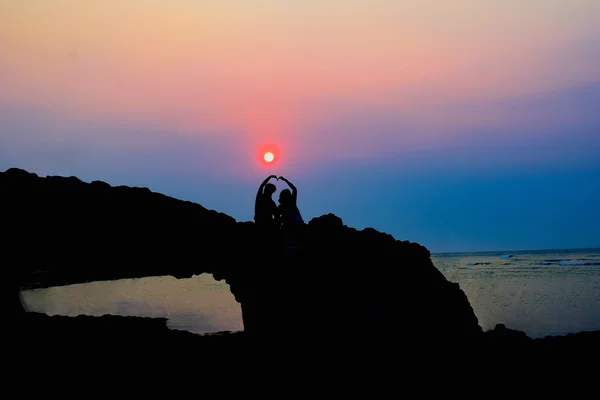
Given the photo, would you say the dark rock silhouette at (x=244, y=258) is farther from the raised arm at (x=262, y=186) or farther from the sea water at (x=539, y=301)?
the sea water at (x=539, y=301)

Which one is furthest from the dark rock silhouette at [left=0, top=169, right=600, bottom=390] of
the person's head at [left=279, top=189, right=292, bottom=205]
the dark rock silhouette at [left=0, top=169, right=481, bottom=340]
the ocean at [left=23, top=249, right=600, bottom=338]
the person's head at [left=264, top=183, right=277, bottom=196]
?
the ocean at [left=23, top=249, right=600, bottom=338]

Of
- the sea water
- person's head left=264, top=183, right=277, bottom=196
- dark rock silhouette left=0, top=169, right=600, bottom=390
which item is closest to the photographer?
dark rock silhouette left=0, top=169, right=600, bottom=390

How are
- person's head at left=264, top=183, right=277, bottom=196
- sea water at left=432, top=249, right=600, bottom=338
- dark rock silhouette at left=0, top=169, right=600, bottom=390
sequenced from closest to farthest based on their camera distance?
dark rock silhouette at left=0, top=169, right=600, bottom=390 < person's head at left=264, top=183, right=277, bottom=196 < sea water at left=432, top=249, right=600, bottom=338

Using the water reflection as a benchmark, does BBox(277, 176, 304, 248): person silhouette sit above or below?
above

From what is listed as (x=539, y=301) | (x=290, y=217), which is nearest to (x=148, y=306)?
(x=539, y=301)

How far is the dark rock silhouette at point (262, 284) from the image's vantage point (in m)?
14.1

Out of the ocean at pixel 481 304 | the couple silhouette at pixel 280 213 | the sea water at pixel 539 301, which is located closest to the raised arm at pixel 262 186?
the couple silhouette at pixel 280 213

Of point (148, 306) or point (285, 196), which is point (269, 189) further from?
point (148, 306)

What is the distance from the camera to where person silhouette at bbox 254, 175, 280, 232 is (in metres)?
14.9

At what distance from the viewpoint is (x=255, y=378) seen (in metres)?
14.6

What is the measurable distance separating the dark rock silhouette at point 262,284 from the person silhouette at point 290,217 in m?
0.32

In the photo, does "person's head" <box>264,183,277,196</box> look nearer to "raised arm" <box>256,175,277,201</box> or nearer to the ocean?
"raised arm" <box>256,175,277,201</box>

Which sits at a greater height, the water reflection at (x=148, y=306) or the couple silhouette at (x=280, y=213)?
the couple silhouette at (x=280, y=213)

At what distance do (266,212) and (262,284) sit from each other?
7.13 feet
